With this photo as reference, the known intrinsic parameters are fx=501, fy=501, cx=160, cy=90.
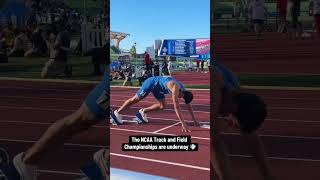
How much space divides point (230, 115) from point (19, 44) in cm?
809

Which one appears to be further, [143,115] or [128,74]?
[143,115]

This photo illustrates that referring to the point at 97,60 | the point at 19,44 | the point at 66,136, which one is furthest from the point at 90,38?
the point at 66,136

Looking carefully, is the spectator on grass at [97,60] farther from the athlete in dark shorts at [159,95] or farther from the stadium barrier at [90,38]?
the athlete in dark shorts at [159,95]

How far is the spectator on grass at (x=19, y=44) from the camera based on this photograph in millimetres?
10396

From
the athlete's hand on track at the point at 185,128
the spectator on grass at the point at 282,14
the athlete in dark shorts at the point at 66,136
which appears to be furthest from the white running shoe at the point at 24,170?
the spectator on grass at the point at 282,14

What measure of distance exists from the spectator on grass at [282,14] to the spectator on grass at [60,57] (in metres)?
5.05

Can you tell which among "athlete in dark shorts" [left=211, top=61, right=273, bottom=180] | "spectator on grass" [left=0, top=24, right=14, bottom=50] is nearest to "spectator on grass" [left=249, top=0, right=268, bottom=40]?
"spectator on grass" [left=0, top=24, right=14, bottom=50]

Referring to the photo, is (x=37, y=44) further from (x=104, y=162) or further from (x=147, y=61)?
(x=147, y=61)

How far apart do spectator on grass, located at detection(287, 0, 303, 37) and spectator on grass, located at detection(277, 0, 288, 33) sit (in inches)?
7.7

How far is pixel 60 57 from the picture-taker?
9.88 metres

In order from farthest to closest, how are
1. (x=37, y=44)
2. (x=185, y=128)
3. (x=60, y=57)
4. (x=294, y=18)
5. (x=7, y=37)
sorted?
(x=294, y=18) → (x=37, y=44) → (x=7, y=37) → (x=60, y=57) → (x=185, y=128)

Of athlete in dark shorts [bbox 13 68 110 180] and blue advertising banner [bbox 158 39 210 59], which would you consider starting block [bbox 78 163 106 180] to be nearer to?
athlete in dark shorts [bbox 13 68 110 180]

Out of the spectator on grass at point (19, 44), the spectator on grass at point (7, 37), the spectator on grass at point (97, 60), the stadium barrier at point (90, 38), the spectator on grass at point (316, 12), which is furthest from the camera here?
the spectator on grass at point (316, 12)

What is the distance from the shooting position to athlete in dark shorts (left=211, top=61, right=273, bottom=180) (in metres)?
3.13
